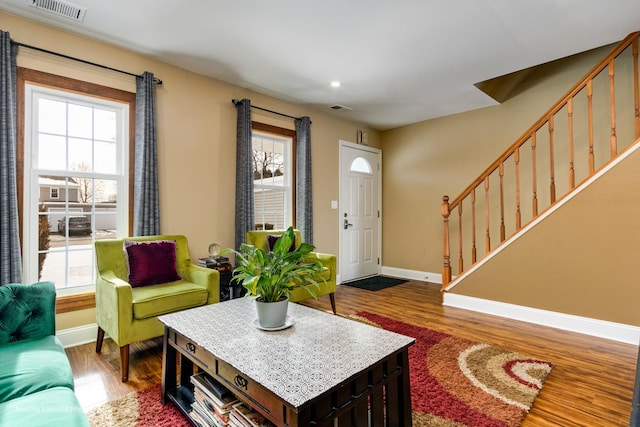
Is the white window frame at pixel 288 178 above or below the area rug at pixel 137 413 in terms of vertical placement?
above

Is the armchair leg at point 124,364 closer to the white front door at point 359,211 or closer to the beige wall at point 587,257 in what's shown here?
the white front door at point 359,211

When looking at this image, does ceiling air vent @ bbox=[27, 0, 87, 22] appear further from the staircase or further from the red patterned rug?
the staircase

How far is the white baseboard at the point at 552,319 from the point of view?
286 centimetres

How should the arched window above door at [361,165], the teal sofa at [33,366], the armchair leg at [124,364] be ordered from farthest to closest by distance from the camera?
the arched window above door at [361,165] → the armchair leg at [124,364] → the teal sofa at [33,366]

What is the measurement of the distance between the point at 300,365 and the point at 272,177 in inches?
132

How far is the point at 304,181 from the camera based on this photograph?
440cm

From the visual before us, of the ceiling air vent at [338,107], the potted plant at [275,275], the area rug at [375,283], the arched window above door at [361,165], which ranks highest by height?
the ceiling air vent at [338,107]

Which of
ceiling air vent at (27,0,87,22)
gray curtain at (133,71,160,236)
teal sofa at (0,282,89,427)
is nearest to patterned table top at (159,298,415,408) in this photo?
teal sofa at (0,282,89,427)

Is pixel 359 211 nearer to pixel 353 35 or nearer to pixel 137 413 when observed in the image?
pixel 353 35

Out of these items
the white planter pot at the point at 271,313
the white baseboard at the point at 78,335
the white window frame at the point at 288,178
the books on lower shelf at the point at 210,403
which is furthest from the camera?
the white window frame at the point at 288,178

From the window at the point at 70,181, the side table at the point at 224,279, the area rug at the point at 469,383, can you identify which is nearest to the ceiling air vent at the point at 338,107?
the window at the point at 70,181

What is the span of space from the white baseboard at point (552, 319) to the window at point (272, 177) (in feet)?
7.77

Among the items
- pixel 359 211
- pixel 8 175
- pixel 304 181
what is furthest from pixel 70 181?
pixel 359 211

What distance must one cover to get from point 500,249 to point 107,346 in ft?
12.9
